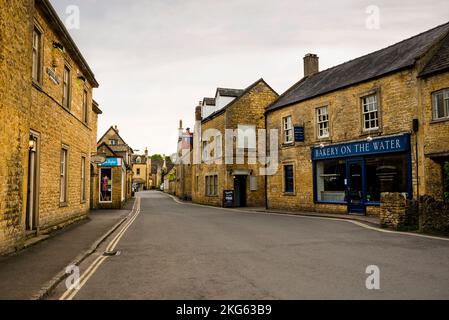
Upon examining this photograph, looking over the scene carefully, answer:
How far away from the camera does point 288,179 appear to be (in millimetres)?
24812

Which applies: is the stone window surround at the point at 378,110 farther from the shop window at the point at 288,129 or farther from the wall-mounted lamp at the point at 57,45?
the wall-mounted lamp at the point at 57,45

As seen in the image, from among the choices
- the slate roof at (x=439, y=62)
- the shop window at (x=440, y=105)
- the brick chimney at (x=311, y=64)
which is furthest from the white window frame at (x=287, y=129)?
the shop window at (x=440, y=105)

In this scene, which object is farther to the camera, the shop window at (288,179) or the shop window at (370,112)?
the shop window at (288,179)

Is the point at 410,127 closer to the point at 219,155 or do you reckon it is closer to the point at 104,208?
the point at 219,155

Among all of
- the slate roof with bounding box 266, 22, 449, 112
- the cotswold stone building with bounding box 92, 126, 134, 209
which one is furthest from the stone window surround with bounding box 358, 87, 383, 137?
the cotswold stone building with bounding box 92, 126, 134, 209

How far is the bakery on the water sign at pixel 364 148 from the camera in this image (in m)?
17.0

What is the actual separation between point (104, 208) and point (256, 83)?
50.2 feet

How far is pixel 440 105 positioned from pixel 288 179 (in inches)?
430

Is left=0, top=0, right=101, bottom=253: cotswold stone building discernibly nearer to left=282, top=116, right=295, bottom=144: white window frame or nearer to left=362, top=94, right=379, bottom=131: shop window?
left=282, top=116, right=295, bottom=144: white window frame

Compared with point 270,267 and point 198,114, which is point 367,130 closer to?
point 270,267

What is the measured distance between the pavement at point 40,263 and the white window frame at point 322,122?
13811mm

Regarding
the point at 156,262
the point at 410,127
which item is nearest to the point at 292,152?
the point at 410,127

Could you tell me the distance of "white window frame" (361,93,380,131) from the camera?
18531mm

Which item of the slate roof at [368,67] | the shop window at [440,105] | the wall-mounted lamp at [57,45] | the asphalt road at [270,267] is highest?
the slate roof at [368,67]
